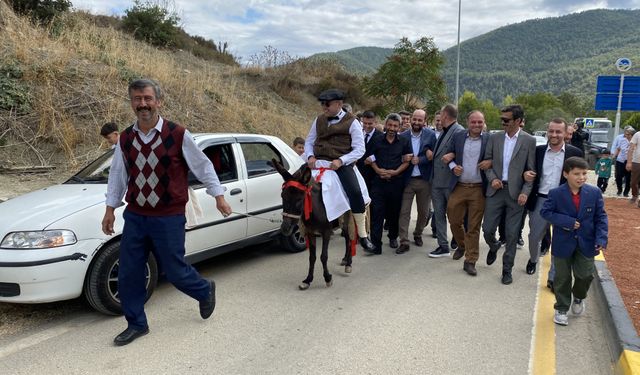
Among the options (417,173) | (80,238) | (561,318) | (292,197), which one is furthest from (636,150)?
(80,238)

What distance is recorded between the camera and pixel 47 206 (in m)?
4.25

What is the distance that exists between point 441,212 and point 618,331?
310 centimetres

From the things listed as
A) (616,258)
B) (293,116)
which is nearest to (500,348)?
(616,258)

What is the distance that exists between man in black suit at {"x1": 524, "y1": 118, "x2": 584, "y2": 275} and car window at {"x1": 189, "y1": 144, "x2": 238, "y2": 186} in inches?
136

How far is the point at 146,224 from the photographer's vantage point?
12.5 feet

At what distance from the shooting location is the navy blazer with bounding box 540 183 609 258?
13.8 feet

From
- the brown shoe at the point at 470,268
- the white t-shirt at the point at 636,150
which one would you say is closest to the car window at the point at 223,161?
the brown shoe at the point at 470,268

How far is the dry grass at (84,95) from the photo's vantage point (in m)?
9.22

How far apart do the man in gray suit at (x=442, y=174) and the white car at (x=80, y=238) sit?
2754 mm

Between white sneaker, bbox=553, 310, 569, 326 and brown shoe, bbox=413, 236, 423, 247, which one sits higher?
white sneaker, bbox=553, 310, 569, 326

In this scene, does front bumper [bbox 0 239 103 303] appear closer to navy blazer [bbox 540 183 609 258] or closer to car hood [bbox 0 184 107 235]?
car hood [bbox 0 184 107 235]

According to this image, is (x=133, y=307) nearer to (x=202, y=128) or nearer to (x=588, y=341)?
(x=588, y=341)

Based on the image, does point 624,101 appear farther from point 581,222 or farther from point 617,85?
point 581,222

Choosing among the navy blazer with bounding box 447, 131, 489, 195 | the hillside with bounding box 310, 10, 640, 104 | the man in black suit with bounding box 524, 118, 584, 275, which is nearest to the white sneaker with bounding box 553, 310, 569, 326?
the man in black suit with bounding box 524, 118, 584, 275
